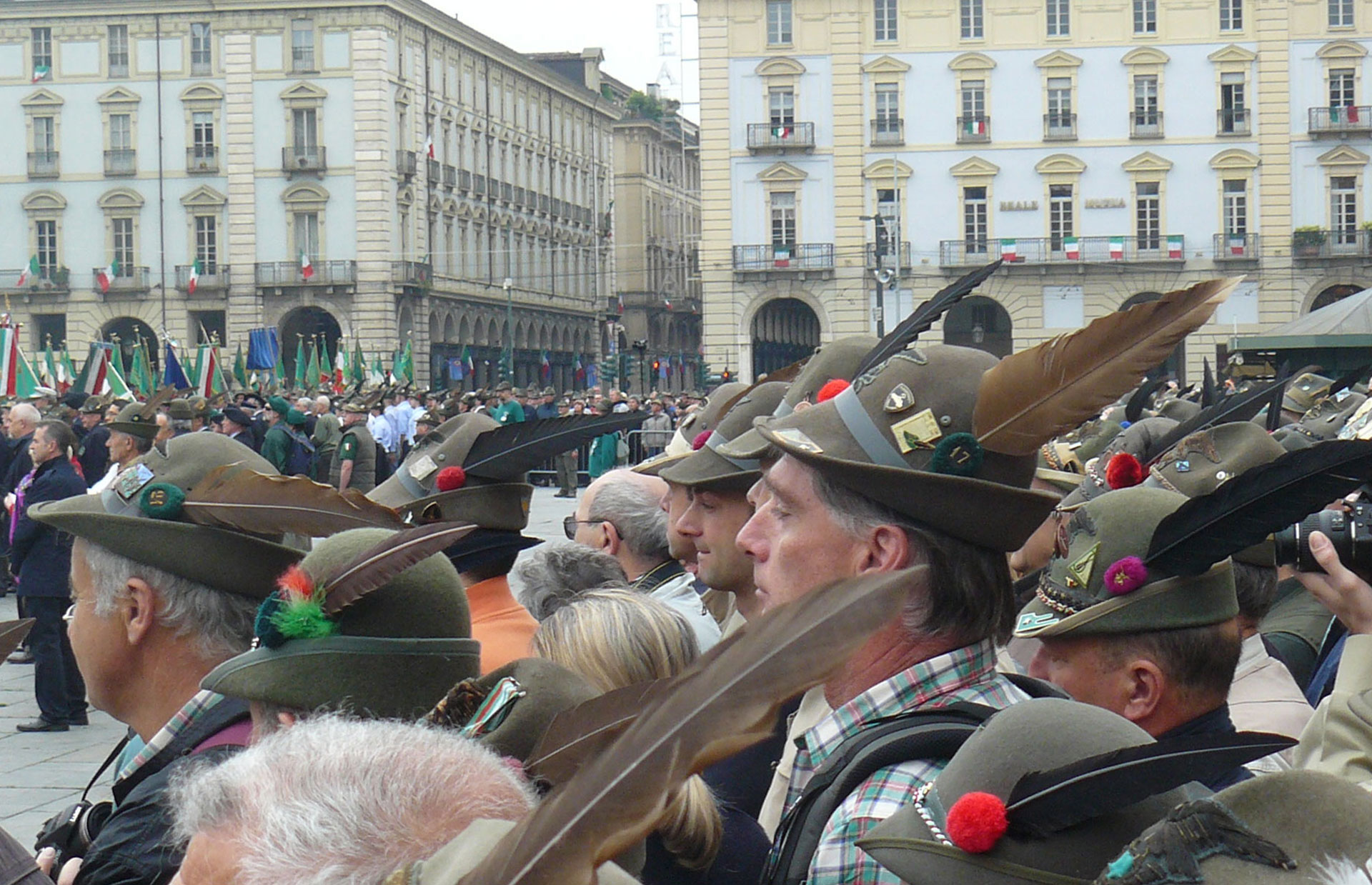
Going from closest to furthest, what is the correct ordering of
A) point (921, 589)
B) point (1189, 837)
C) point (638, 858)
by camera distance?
point (1189, 837) < point (638, 858) < point (921, 589)

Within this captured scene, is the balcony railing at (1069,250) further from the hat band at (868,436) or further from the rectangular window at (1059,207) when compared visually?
the hat band at (868,436)

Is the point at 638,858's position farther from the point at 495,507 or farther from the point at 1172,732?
the point at 495,507

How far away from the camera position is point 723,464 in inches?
171

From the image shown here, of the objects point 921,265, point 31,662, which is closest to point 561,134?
point 921,265

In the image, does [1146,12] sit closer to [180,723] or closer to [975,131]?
[975,131]

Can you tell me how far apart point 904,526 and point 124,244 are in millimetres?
63358

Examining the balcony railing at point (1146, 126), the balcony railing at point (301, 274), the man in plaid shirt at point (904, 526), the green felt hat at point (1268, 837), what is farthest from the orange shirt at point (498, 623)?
the balcony railing at point (301, 274)

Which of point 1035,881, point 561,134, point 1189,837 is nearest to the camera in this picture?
point 1189,837

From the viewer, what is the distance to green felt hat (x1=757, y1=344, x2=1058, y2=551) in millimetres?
2508

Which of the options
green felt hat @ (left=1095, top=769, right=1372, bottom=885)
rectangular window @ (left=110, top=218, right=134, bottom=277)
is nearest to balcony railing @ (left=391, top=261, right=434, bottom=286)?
rectangular window @ (left=110, top=218, right=134, bottom=277)

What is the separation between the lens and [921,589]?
2.52 metres

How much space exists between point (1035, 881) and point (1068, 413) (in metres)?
1.01

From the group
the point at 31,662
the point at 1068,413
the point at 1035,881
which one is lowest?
the point at 31,662

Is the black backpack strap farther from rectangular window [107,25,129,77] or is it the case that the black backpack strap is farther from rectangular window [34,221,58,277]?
rectangular window [34,221,58,277]
